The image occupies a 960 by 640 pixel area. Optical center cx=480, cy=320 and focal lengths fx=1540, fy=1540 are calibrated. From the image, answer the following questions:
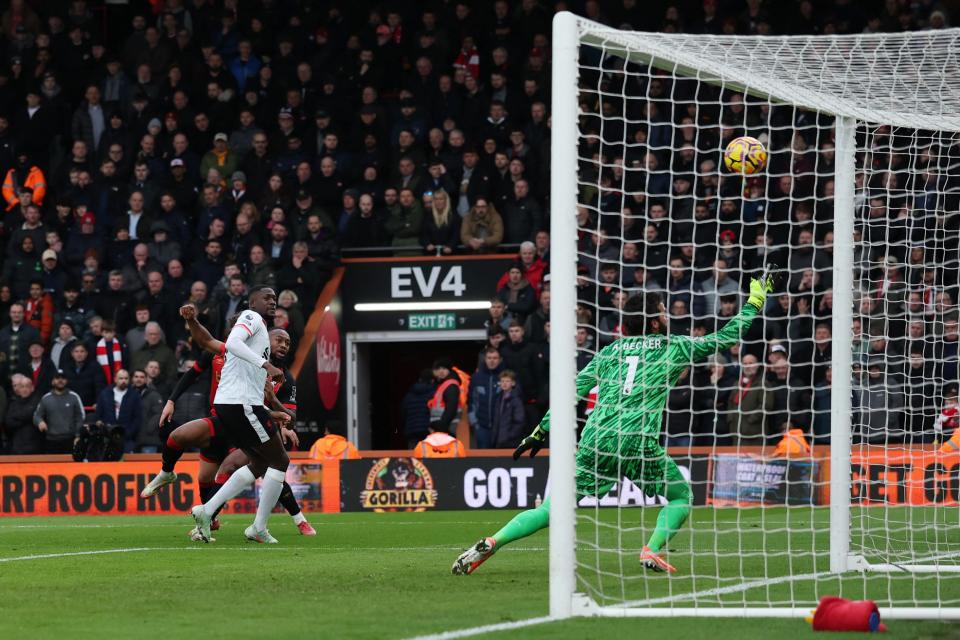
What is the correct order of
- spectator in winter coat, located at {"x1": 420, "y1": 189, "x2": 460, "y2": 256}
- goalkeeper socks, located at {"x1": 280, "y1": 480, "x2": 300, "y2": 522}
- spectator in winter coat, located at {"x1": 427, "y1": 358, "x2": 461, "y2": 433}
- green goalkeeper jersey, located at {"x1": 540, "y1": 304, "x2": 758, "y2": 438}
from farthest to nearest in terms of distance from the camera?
1. spectator in winter coat, located at {"x1": 420, "y1": 189, "x2": 460, "y2": 256}
2. spectator in winter coat, located at {"x1": 427, "y1": 358, "x2": 461, "y2": 433}
3. goalkeeper socks, located at {"x1": 280, "y1": 480, "x2": 300, "y2": 522}
4. green goalkeeper jersey, located at {"x1": 540, "y1": 304, "x2": 758, "y2": 438}

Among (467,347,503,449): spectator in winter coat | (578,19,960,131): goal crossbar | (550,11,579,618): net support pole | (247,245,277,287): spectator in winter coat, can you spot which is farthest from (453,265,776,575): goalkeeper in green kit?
(247,245,277,287): spectator in winter coat

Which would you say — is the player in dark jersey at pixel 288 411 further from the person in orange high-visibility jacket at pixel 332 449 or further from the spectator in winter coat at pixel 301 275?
the spectator in winter coat at pixel 301 275

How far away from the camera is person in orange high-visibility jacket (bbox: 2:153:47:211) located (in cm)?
2306

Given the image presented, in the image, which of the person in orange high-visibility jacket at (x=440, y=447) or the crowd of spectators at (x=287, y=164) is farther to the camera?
the crowd of spectators at (x=287, y=164)

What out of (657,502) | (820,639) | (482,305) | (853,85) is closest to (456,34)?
(482,305)

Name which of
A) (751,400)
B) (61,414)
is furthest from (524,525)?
(61,414)

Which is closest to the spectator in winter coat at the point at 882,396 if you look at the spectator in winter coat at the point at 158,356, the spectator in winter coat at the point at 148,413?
the spectator in winter coat at the point at 148,413

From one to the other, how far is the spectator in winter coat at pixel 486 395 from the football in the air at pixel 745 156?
378 inches

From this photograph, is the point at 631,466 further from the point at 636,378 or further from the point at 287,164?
the point at 287,164

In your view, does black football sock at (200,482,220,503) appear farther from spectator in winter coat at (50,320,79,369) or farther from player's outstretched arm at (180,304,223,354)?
spectator in winter coat at (50,320,79,369)

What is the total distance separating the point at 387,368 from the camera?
24.2 metres

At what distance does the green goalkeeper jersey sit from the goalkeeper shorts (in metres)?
0.09

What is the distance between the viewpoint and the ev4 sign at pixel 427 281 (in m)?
21.7

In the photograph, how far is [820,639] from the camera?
6699 millimetres
